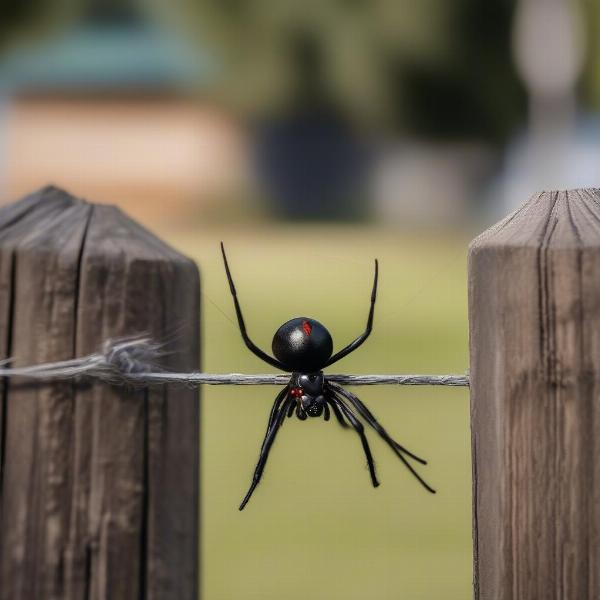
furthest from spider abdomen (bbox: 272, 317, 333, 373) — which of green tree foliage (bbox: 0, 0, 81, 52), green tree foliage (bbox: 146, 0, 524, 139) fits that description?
green tree foliage (bbox: 0, 0, 81, 52)

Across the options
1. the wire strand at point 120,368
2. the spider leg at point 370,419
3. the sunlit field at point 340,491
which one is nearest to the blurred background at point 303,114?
the sunlit field at point 340,491

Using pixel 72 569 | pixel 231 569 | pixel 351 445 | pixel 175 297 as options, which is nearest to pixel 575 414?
pixel 175 297

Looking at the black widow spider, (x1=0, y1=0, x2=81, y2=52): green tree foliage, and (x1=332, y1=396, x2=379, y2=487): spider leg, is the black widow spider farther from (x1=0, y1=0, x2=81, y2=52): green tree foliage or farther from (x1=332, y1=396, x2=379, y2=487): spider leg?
(x1=0, y1=0, x2=81, y2=52): green tree foliage

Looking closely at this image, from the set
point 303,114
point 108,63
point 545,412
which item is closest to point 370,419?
point 545,412

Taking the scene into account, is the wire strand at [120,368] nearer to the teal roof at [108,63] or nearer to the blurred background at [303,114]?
the blurred background at [303,114]

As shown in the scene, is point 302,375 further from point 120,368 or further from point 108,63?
point 108,63
